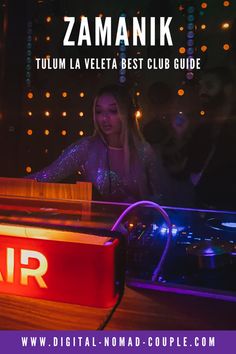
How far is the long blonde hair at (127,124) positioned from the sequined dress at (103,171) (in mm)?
67

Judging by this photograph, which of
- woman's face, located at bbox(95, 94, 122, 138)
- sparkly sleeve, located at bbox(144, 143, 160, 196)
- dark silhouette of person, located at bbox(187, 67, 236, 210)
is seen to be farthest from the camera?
woman's face, located at bbox(95, 94, 122, 138)

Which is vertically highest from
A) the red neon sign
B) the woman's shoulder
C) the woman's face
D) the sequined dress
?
the woman's face

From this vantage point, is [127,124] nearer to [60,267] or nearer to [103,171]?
[103,171]

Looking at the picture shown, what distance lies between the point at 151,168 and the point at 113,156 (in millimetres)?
436

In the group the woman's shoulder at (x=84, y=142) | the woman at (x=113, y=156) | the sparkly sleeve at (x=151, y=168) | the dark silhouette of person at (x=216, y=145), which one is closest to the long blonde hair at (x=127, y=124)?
the woman at (x=113, y=156)

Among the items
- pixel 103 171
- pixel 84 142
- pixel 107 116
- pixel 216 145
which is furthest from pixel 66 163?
pixel 216 145

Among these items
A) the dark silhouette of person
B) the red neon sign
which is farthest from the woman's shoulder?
the red neon sign

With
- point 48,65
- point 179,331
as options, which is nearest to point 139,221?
point 179,331

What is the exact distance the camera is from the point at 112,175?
137 inches

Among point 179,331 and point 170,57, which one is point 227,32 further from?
point 179,331

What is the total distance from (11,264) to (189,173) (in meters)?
2.65

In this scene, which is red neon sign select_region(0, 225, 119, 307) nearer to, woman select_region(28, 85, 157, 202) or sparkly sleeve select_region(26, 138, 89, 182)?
woman select_region(28, 85, 157, 202)

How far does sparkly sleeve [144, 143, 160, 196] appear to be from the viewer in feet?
10.9

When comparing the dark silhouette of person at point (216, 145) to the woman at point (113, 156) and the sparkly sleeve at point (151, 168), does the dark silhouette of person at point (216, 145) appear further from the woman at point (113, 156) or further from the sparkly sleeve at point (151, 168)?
the woman at point (113, 156)
